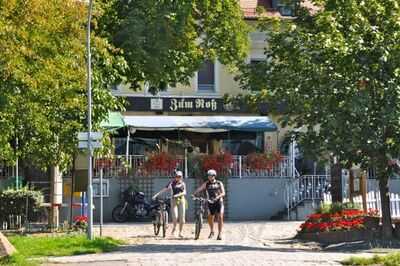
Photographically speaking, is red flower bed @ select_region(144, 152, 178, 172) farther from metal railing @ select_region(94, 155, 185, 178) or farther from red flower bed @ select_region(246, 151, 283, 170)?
red flower bed @ select_region(246, 151, 283, 170)

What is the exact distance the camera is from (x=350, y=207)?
2122 cm

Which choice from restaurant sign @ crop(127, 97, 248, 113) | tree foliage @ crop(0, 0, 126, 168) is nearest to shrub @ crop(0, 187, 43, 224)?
tree foliage @ crop(0, 0, 126, 168)

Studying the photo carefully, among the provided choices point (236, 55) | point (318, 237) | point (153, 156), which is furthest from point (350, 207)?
point (153, 156)

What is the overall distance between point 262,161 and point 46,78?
12.5 m

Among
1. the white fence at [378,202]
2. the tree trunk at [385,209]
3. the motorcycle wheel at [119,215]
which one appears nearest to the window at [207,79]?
the motorcycle wheel at [119,215]

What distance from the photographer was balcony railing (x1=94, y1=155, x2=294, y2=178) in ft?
92.3

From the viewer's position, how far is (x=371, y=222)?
18953 mm

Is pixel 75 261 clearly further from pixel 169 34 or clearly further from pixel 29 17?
pixel 169 34

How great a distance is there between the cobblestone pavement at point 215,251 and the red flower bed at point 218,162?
19.3 feet

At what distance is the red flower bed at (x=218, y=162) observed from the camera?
28.6 meters

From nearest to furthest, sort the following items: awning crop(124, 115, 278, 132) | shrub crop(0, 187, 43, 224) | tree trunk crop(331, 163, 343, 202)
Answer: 1. shrub crop(0, 187, 43, 224)
2. tree trunk crop(331, 163, 343, 202)
3. awning crop(124, 115, 278, 132)

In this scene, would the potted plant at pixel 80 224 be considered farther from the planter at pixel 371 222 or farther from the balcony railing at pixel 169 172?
the planter at pixel 371 222

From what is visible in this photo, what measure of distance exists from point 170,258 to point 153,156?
13.5 metres

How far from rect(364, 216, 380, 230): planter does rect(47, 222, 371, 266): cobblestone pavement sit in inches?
60.9
